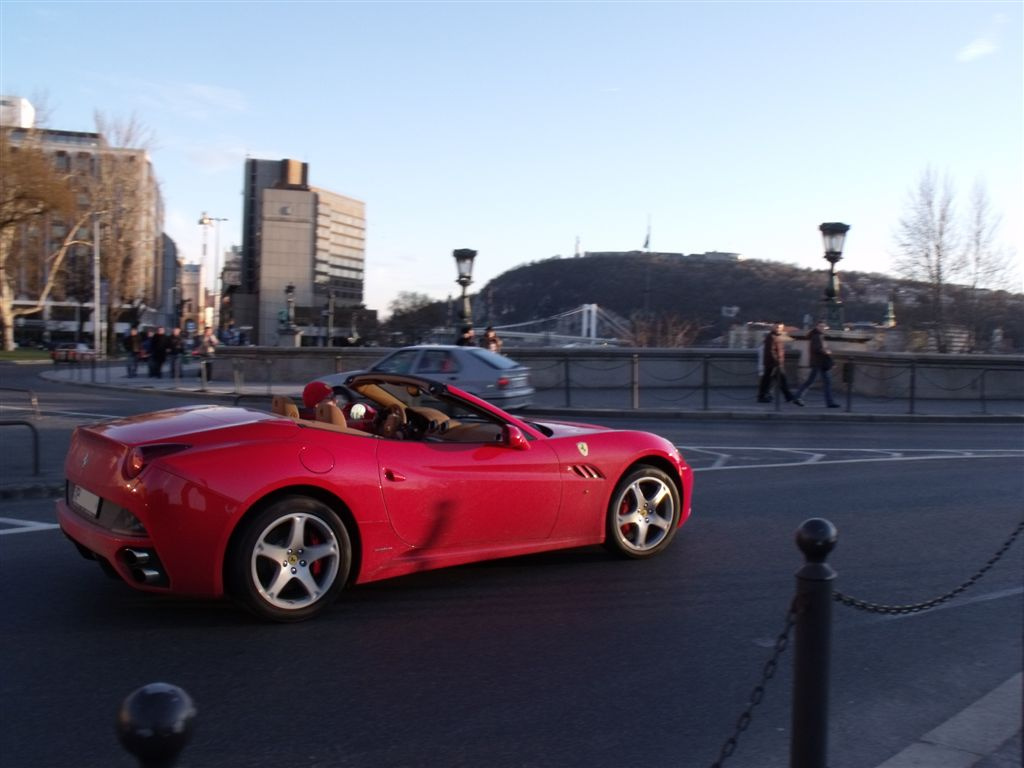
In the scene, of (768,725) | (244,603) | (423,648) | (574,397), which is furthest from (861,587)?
(574,397)

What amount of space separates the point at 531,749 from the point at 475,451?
2495mm

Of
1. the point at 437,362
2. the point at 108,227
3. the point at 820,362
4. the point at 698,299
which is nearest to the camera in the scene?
the point at 437,362

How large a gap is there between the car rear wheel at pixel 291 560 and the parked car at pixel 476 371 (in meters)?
12.8

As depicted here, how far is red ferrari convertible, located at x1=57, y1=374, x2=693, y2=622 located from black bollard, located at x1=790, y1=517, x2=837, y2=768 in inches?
116

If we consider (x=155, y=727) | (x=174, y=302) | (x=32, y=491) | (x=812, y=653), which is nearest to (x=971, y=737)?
(x=812, y=653)

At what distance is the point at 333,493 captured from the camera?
5441 millimetres

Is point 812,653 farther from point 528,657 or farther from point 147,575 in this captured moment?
point 147,575

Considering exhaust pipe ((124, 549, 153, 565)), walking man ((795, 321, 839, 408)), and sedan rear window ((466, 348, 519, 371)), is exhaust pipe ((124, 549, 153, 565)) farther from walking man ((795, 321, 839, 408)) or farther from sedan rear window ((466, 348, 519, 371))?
walking man ((795, 321, 839, 408))

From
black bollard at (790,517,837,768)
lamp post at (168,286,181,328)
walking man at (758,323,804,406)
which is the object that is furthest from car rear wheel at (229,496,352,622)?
lamp post at (168,286,181,328)

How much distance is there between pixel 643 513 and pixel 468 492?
5.21ft

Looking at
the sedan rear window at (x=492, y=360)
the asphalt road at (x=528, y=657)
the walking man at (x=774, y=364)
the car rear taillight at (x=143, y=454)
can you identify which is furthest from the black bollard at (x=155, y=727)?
the walking man at (x=774, y=364)

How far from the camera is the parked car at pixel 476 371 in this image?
60.6 ft

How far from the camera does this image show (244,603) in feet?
17.2

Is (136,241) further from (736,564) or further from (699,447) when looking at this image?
(736,564)
